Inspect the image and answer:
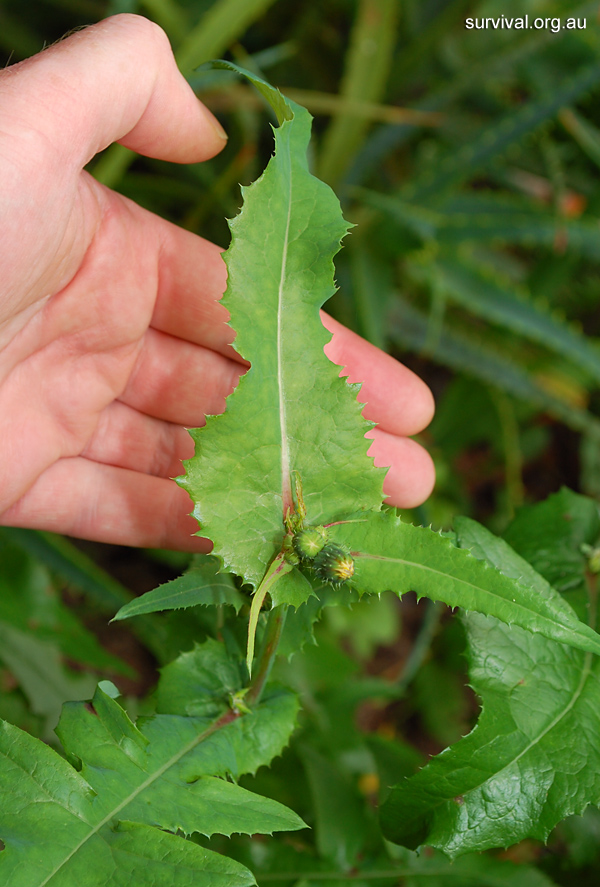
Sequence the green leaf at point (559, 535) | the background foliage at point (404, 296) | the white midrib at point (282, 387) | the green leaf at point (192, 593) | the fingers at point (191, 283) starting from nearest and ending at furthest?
the green leaf at point (192, 593) → the white midrib at point (282, 387) → the green leaf at point (559, 535) → the fingers at point (191, 283) → the background foliage at point (404, 296)

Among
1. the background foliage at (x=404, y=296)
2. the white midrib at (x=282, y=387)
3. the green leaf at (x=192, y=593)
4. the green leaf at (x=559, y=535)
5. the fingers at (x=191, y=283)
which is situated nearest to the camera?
the green leaf at (x=192, y=593)

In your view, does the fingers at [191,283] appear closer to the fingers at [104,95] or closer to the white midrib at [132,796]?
the fingers at [104,95]

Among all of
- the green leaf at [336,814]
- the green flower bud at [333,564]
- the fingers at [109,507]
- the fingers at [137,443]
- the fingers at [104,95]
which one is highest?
the fingers at [104,95]

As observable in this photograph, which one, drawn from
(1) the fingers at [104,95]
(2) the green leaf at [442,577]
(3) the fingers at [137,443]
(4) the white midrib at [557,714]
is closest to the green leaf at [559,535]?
(4) the white midrib at [557,714]

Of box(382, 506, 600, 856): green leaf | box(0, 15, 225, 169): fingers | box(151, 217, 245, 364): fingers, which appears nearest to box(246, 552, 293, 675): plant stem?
box(382, 506, 600, 856): green leaf

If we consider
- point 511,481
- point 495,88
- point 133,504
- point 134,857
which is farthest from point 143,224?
point 495,88

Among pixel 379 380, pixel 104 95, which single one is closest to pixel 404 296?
pixel 379 380

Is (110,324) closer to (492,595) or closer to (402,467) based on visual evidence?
(402,467)
